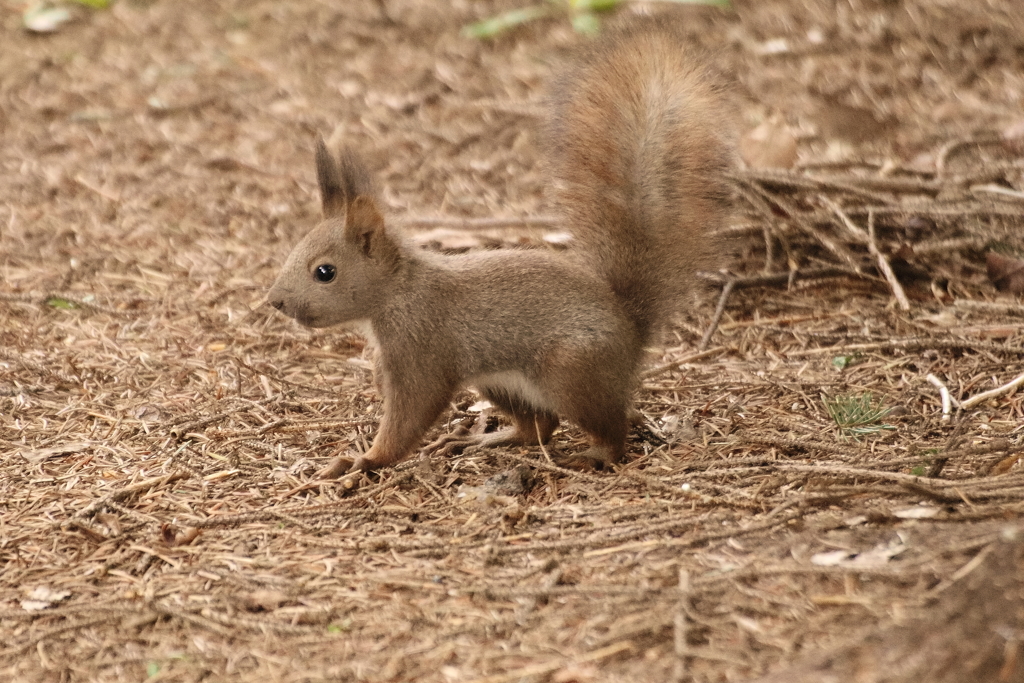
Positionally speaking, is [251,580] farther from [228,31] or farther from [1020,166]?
[228,31]

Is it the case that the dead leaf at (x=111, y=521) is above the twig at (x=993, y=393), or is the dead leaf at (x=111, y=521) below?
below

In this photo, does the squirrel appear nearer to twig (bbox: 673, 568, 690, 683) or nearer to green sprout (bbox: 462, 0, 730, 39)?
twig (bbox: 673, 568, 690, 683)

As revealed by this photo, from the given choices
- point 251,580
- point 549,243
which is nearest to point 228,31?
point 549,243

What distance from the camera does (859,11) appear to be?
7.23 meters

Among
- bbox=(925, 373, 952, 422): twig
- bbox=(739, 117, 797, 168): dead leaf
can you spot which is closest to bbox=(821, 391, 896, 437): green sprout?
bbox=(925, 373, 952, 422): twig

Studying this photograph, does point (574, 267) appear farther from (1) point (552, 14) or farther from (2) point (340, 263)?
(1) point (552, 14)

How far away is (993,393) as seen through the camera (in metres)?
3.49

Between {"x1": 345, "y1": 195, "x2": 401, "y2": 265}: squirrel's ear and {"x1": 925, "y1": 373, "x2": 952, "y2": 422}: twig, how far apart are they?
6.02 ft

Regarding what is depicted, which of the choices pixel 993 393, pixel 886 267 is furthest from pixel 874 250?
pixel 993 393

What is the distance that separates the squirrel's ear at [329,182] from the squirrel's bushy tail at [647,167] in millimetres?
731

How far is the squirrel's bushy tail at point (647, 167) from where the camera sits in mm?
3441

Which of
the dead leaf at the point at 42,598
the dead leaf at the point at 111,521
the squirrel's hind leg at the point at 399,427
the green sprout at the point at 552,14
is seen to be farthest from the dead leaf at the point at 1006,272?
the green sprout at the point at 552,14

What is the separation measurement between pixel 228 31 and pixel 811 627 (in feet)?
22.7

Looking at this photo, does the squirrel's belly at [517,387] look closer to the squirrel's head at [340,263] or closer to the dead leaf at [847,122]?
the squirrel's head at [340,263]
